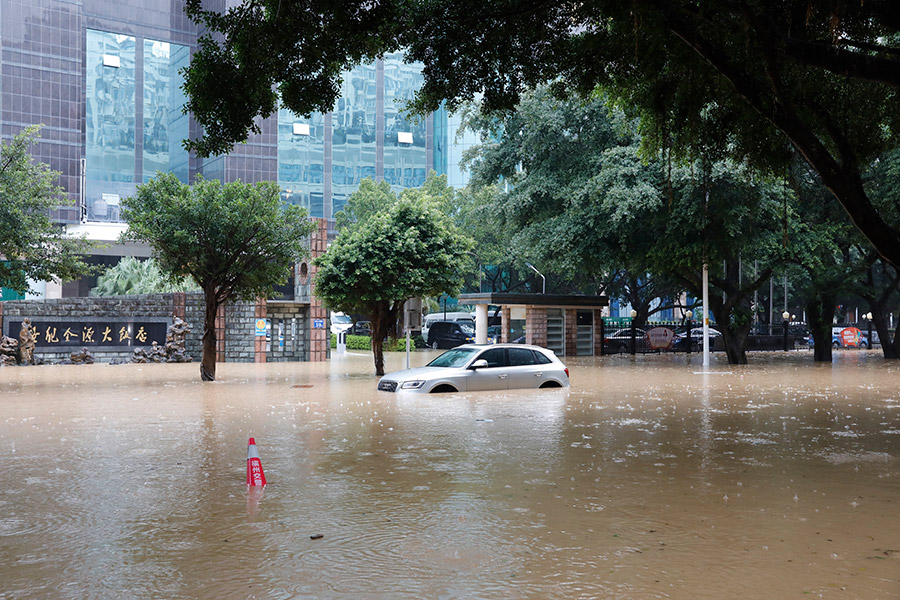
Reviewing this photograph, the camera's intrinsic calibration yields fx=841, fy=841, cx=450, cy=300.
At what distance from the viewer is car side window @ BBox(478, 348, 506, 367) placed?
19.0 m

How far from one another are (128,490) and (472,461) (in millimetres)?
3834

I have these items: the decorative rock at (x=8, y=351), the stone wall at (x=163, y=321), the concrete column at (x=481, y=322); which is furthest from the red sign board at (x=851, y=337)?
the decorative rock at (x=8, y=351)

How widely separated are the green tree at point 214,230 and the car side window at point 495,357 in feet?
23.7

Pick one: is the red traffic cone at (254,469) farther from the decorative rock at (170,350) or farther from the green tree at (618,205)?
the decorative rock at (170,350)

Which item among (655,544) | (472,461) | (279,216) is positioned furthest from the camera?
(279,216)

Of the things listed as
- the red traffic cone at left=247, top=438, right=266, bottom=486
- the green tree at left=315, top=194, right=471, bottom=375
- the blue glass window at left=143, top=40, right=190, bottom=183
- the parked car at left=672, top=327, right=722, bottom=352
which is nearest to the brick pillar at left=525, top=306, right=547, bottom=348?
the parked car at left=672, top=327, right=722, bottom=352

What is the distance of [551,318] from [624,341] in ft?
19.9

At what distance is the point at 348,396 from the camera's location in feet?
62.7

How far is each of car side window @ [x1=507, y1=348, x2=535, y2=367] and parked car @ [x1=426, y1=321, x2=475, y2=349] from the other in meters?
28.0

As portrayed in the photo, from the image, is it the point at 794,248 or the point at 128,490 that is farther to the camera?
the point at 794,248

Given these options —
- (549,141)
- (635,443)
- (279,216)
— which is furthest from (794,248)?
(635,443)

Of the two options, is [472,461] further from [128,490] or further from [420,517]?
[128,490]

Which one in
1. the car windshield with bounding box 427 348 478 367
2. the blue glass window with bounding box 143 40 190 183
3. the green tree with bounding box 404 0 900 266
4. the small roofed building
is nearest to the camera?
the green tree with bounding box 404 0 900 266

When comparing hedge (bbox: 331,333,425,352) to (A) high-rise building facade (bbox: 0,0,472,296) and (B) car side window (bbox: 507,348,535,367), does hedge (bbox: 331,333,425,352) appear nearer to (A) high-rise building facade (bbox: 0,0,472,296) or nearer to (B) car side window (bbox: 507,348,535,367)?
(A) high-rise building facade (bbox: 0,0,472,296)
